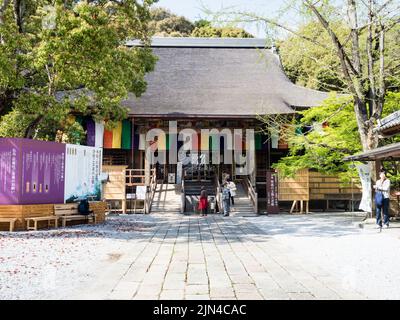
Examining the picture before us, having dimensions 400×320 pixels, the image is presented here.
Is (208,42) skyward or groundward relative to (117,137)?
skyward

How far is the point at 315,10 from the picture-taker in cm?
1141

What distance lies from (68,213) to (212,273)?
289 inches

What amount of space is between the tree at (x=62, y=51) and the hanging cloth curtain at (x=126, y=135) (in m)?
4.62

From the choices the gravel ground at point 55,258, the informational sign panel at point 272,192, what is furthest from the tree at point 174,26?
the gravel ground at point 55,258

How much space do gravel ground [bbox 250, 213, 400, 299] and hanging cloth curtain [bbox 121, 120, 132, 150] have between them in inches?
326

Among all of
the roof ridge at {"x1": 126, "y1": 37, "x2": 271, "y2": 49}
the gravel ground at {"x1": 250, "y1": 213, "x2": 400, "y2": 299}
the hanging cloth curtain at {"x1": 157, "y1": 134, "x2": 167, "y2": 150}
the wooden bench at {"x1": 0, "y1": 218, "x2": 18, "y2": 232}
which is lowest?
the gravel ground at {"x1": 250, "y1": 213, "x2": 400, "y2": 299}

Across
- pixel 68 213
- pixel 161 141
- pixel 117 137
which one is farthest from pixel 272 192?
pixel 68 213

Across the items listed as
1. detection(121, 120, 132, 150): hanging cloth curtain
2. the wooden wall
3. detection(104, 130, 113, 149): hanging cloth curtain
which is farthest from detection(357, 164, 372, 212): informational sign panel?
detection(104, 130, 113, 149): hanging cloth curtain

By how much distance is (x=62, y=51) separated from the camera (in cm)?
993

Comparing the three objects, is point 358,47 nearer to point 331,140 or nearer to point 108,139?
point 331,140

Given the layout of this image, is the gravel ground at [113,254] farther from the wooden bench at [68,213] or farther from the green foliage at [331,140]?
the green foliage at [331,140]

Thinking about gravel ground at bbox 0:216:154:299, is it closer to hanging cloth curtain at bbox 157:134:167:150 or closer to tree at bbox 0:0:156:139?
tree at bbox 0:0:156:139

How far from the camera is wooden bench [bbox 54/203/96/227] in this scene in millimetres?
11273
